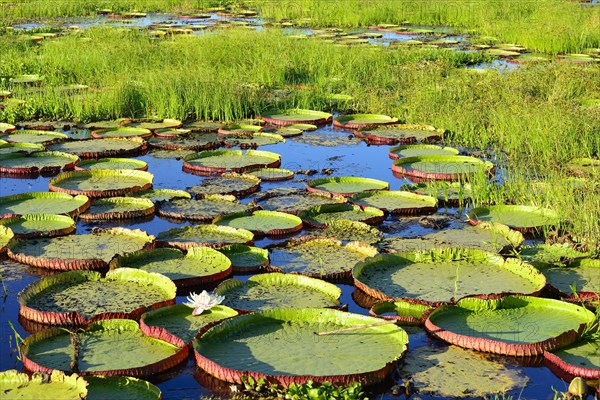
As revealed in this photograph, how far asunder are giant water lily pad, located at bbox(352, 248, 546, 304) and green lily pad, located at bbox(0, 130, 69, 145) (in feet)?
16.7

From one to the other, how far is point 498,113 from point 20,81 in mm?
7072

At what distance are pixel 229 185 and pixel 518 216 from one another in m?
2.52

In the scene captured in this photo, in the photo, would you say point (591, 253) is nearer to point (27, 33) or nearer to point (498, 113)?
point (498, 113)

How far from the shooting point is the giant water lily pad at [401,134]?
9.90 m

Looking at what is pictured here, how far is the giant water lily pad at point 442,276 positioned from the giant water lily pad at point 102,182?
109 inches

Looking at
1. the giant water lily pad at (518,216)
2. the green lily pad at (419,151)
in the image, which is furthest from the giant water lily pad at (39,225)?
the green lily pad at (419,151)

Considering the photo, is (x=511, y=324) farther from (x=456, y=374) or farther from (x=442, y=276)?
(x=442, y=276)

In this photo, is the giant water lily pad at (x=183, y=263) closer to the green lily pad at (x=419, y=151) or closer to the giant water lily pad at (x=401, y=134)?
the green lily pad at (x=419, y=151)

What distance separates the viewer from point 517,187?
25.0 feet

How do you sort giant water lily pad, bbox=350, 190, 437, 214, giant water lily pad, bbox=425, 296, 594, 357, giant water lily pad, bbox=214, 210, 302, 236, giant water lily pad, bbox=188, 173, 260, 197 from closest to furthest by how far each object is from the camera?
giant water lily pad, bbox=425, 296, 594, 357
giant water lily pad, bbox=214, 210, 302, 236
giant water lily pad, bbox=350, 190, 437, 214
giant water lily pad, bbox=188, 173, 260, 197

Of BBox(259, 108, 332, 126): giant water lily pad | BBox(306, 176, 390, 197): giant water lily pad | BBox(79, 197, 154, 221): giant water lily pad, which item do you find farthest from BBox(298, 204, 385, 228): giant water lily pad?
BBox(259, 108, 332, 126): giant water lily pad

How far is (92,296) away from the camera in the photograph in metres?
5.30

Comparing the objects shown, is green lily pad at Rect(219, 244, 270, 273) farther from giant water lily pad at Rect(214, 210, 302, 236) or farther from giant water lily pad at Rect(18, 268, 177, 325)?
giant water lily pad at Rect(18, 268, 177, 325)

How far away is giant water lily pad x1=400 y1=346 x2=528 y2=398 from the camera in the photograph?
419 cm
